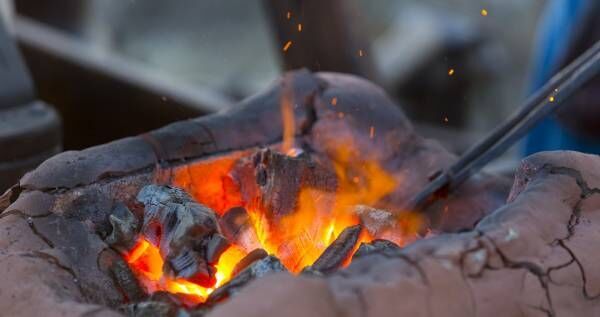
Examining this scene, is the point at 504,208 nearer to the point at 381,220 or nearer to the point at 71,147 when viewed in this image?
the point at 381,220

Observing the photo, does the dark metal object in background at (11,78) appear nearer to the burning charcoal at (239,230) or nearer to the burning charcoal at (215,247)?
the burning charcoal at (239,230)

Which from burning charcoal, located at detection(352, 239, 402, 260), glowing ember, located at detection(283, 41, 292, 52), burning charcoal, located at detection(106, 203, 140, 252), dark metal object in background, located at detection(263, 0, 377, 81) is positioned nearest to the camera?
burning charcoal, located at detection(352, 239, 402, 260)

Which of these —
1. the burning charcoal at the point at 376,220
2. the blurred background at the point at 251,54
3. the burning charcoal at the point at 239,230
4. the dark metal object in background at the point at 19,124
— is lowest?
the blurred background at the point at 251,54

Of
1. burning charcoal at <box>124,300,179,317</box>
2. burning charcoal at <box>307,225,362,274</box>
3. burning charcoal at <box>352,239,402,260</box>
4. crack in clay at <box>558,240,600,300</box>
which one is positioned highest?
crack in clay at <box>558,240,600,300</box>

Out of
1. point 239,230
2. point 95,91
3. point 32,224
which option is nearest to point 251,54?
point 95,91

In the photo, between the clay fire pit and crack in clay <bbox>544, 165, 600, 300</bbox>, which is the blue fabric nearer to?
the clay fire pit

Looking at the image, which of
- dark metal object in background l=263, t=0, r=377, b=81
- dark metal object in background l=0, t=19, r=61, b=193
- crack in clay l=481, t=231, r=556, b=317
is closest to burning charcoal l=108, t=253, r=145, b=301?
crack in clay l=481, t=231, r=556, b=317

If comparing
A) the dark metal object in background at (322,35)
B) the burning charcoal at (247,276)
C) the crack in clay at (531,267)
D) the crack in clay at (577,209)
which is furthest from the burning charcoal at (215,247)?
the dark metal object in background at (322,35)

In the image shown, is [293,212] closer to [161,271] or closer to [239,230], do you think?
[239,230]
